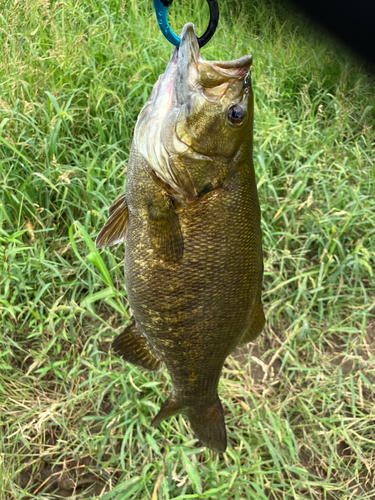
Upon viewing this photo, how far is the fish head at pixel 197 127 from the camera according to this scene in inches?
48.2

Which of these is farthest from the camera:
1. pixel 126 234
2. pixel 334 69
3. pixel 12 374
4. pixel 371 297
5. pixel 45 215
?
pixel 334 69

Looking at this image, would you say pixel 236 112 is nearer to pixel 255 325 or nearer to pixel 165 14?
pixel 165 14

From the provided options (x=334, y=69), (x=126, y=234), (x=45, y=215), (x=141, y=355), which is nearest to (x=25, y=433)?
(x=141, y=355)

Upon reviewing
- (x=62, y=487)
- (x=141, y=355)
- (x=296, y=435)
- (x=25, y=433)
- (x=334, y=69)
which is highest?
(x=334, y=69)

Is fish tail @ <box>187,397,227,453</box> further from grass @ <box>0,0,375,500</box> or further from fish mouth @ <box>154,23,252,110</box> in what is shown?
fish mouth @ <box>154,23,252,110</box>

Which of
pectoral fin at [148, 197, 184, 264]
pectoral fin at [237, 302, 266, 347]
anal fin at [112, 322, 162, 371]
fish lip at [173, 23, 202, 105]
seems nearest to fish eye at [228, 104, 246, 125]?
fish lip at [173, 23, 202, 105]

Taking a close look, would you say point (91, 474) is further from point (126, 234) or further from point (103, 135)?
point (103, 135)

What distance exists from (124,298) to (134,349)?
104 cm

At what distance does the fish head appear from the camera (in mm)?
1224

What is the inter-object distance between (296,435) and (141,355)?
1.47 m

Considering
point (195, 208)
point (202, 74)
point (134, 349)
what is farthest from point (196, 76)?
point (134, 349)

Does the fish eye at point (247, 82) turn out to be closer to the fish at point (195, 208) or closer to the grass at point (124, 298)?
the fish at point (195, 208)

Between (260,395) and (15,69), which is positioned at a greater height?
(15,69)

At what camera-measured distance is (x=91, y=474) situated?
2.27 metres
